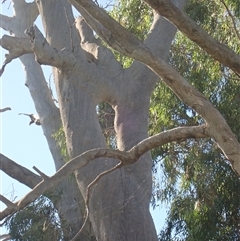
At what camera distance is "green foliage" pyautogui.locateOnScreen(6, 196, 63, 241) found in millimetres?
6105

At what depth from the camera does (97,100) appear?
557 cm

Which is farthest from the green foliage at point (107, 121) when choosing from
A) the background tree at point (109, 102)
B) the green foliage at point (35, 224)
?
the green foliage at point (35, 224)

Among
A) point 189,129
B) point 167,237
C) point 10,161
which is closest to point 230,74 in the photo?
point 167,237

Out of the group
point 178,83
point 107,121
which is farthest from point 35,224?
point 178,83

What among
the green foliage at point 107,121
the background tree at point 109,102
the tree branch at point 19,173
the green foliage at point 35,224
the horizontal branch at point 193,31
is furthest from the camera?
the green foliage at point 107,121

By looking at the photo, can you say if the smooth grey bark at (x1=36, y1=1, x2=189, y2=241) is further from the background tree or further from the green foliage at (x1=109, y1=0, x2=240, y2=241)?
the green foliage at (x1=109, y1=0, x2=240, y2=241)

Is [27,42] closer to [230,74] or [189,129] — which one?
[189,129]

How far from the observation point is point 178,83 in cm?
371

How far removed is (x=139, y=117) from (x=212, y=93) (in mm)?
2239

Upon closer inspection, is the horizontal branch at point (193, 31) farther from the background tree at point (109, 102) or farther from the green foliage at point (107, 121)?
the green foliage at point (107, 121)

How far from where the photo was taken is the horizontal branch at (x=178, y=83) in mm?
3656

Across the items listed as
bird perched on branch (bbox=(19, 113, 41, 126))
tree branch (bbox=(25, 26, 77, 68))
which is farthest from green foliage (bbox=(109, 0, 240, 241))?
tree branch (bbox=(25, 26, 77, 68))

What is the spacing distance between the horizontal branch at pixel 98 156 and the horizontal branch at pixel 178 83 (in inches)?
3.9

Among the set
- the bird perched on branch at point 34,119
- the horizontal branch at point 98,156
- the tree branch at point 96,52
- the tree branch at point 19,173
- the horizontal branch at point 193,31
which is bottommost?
the horizontal branch at point 98,156
